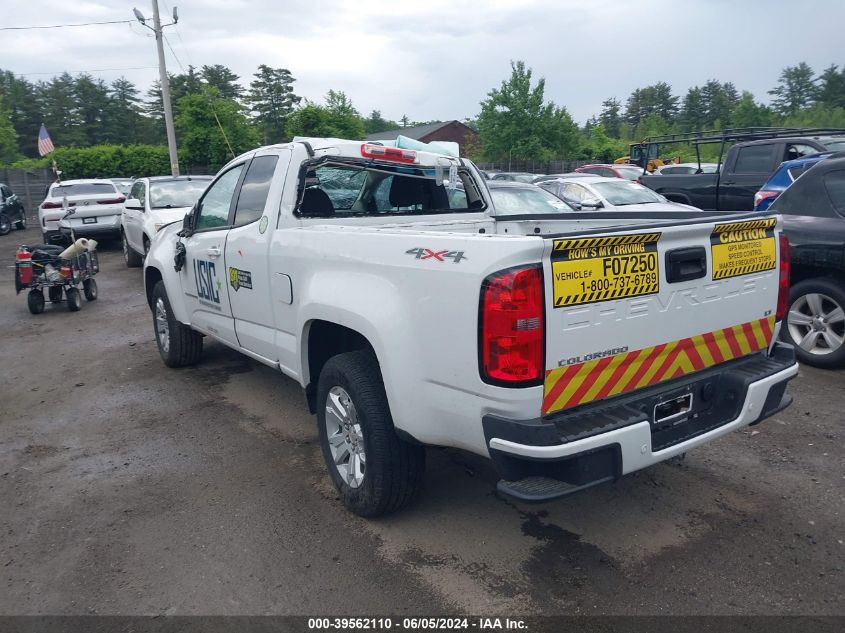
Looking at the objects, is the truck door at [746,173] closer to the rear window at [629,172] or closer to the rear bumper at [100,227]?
the rear window at [629,172]

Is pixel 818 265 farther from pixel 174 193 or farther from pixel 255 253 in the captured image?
pixel 174 193

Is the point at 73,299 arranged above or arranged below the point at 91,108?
below

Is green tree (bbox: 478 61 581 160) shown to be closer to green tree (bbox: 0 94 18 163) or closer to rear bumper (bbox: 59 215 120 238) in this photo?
rear bumper (bbox: 59 215 120 238)

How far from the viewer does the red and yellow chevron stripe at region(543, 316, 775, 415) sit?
107 inches

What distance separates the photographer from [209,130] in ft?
110

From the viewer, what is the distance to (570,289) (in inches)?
104

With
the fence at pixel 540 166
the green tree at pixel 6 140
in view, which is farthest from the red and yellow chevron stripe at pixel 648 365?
the green tree at pixel 6 140

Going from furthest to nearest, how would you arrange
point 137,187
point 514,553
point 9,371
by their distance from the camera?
point 137,187, point 9,371, point 514,553

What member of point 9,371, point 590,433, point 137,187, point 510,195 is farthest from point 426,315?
point 137,187

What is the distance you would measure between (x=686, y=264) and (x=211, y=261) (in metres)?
3.57

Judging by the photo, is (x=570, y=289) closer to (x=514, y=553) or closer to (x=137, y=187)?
(x=514, y=553)

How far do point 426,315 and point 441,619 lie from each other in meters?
1.29

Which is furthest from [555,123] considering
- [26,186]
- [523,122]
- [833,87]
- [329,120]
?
[833,87]

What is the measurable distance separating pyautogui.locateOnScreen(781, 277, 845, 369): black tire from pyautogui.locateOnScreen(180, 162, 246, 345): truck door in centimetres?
478
